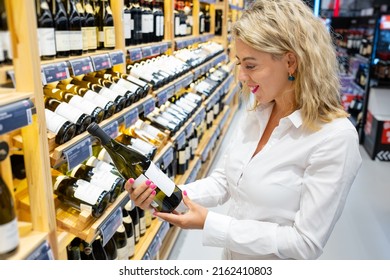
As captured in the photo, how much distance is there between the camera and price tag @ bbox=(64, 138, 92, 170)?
5.00 feet

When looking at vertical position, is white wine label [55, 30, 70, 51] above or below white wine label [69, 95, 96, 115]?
above

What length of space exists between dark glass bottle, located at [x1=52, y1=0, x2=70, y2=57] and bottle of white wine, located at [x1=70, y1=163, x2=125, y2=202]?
21.2 inches

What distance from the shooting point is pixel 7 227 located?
110cm

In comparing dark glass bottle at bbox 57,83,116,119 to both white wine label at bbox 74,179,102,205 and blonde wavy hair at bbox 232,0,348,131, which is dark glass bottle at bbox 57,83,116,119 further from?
blonde wavy hair at bbox 232,0,348,131

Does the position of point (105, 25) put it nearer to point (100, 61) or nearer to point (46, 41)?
point (100, 61)

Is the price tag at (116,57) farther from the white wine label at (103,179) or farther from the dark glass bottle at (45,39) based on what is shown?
the white wine label at (103,179)

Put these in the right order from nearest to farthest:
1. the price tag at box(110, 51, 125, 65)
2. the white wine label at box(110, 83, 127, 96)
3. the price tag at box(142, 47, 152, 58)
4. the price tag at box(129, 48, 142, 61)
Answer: the price tag at box(110, 51, 125, 65)
the white wine label at box(110, 83, 127, 96)
the price tag at box(129, 48, 142, 61)
the price tag at box(142, 47, 152, 58)

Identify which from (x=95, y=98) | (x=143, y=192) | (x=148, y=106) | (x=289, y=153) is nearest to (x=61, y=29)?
(x=95, y=98)

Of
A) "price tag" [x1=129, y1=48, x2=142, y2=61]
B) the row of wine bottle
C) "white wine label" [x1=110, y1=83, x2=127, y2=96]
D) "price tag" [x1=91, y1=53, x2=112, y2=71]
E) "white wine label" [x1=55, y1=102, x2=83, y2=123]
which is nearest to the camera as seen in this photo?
"white wine label" [x1=55, y1=102, x2=83, y2=123]

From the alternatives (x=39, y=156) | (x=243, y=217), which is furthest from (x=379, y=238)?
(x=39, y=156)

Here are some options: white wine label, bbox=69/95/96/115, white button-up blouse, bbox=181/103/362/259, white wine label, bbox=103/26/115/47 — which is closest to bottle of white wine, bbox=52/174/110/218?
white wine label, bbox=69/95/96/115

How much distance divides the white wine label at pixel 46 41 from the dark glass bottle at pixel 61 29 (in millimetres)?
119

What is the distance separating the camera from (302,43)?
1285 mm
